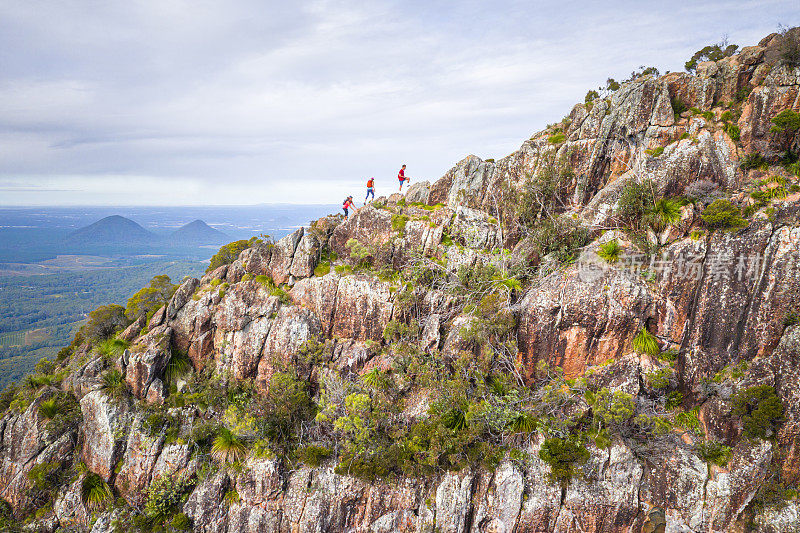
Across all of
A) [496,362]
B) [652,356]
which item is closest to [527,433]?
[496,362]

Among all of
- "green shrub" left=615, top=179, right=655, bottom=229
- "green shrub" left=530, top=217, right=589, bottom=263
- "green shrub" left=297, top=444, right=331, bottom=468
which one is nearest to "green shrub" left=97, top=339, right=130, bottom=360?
"green shrub" left=297, top=444, right=331, bottom=468

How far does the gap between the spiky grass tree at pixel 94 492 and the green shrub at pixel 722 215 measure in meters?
38.7

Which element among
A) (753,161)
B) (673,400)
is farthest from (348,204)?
(753,161)

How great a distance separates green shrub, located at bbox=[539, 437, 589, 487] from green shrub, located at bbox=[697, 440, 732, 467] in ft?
16.3

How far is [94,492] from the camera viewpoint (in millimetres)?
20375

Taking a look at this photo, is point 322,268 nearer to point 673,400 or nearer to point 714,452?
point 673,400

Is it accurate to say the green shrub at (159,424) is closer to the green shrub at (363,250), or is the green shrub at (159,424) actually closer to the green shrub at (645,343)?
the green shrub at (363,250)

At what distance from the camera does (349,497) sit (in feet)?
58.5

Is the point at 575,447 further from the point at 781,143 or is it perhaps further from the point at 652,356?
the point at 781,143

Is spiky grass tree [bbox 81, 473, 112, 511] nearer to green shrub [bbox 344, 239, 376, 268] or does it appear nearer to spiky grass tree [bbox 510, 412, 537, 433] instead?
green shrub [bbox 344, 239, 376, 268]

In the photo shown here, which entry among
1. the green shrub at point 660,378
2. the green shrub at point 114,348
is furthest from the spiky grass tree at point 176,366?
the green shrub at point 660,378

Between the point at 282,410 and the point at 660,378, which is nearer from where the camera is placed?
the point at 660,378

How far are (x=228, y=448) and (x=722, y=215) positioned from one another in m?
30.4

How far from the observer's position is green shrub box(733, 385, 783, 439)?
13.4m
